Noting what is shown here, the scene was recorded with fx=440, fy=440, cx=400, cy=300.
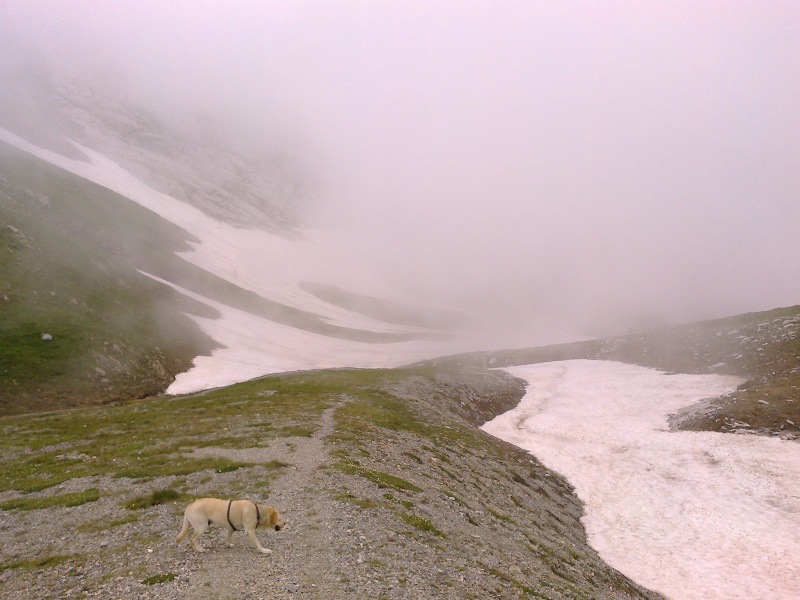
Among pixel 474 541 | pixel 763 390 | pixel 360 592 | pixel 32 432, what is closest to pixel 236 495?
pixel 360 592

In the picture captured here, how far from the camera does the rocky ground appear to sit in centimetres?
1456

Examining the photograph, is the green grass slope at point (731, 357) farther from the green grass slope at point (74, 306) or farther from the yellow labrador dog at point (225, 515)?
the green grass slope at point (74, 306)

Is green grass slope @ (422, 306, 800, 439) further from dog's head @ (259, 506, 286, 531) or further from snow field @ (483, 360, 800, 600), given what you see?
dog's head @ (259, 506, 286, 531)

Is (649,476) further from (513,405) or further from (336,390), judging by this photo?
(336,390)

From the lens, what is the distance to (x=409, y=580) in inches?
618

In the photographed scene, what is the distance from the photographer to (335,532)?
18.4 meters

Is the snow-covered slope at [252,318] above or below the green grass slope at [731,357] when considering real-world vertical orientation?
above

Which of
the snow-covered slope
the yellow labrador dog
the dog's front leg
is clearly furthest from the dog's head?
the snow-covered slope

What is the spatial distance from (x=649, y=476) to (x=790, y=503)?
402 inches

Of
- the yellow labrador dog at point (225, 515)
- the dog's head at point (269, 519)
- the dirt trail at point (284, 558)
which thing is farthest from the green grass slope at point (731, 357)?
the yellow labrador dog at point (225, 515)

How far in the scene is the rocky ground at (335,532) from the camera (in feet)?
47.8

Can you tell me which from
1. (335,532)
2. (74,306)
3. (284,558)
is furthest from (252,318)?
(284,558)

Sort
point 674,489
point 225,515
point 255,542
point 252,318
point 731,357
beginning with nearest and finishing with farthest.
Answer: point 225,515 → point 255,542 → point 674,489 → point 731,357 → point 252,318

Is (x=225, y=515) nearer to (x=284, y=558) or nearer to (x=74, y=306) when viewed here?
(x=284, y=558)
